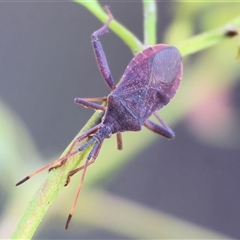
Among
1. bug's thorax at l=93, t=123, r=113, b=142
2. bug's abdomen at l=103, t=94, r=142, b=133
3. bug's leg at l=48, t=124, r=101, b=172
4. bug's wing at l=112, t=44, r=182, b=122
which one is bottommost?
bug's leg at l=48, t=124, r=101, b=172

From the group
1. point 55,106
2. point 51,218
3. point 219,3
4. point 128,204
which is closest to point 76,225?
point 51,218

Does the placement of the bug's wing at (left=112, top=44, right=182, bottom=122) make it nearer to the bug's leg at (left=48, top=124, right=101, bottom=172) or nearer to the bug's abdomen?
the bug's abdomen

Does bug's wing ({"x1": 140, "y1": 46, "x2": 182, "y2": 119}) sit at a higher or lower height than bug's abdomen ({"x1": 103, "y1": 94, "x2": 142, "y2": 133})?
higher

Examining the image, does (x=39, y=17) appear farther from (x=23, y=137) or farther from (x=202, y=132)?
(x=202, y=132)

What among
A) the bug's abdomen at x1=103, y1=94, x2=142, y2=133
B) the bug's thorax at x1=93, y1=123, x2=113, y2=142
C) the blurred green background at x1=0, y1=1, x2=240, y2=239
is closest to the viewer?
the bug's thorax at x1=93, y1=123, x2=113, y2=142

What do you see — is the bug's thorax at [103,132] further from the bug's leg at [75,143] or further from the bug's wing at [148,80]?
the bug's wing at [148,80]

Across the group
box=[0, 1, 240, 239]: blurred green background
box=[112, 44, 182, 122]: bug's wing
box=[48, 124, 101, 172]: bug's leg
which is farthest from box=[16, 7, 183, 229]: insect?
box=[0, 1, 240, 239]: blurred green background

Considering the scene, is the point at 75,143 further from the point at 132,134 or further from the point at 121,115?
the point at 132,134

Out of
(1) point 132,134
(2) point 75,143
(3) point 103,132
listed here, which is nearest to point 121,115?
(3) point 103,132

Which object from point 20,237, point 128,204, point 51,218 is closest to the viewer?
point 20,237
